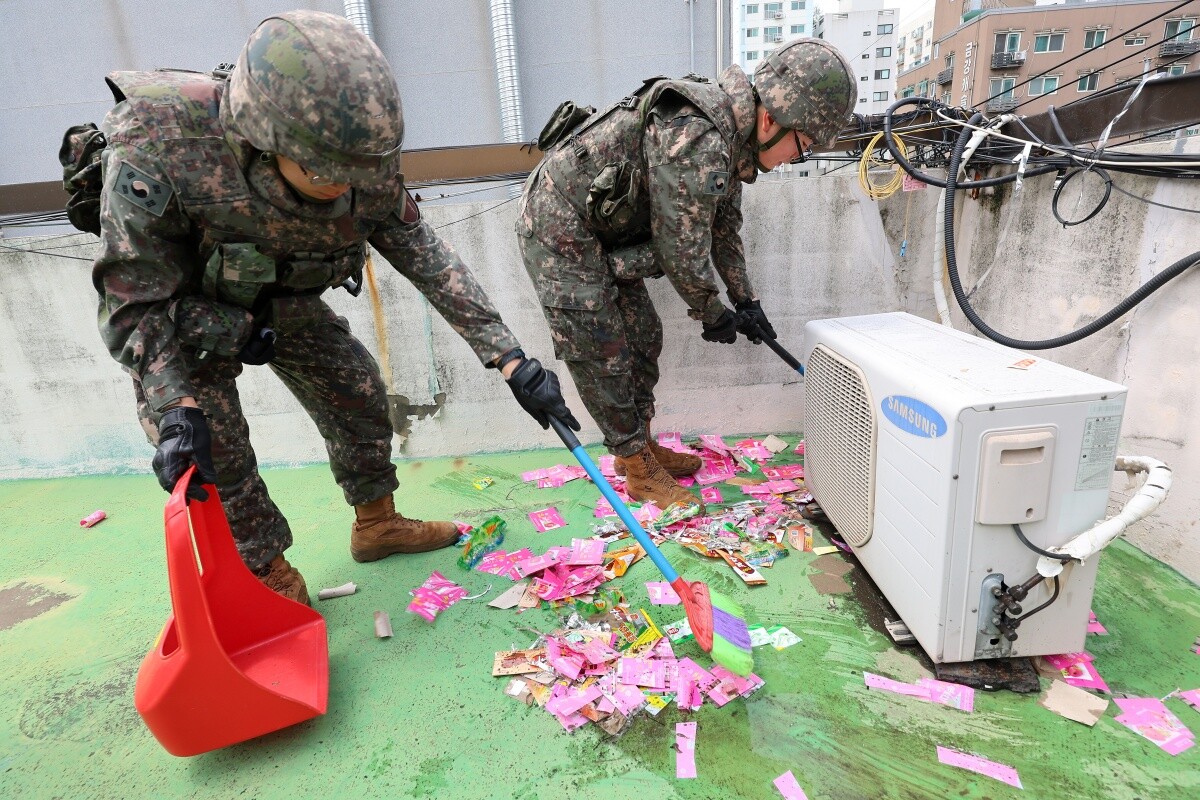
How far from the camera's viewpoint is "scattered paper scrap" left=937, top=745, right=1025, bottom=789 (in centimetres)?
136

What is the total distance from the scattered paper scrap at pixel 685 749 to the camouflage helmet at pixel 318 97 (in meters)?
1.64

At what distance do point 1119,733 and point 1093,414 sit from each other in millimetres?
812

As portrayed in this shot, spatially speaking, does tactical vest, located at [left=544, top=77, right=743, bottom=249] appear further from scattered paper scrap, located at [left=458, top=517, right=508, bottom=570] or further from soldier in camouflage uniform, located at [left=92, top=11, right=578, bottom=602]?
scattered paper scrap, located at [left=458, top=517, right=508, bottom=570]

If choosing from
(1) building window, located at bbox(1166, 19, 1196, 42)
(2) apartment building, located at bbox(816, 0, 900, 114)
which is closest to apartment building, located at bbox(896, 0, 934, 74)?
(2) apartment building, located at bbox(816, 0, 900, 114)

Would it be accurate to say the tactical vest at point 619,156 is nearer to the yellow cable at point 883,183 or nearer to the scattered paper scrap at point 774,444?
the yellow cable at point 883,183

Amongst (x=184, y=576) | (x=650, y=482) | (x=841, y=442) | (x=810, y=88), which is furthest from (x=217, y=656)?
(x=810, y=88)

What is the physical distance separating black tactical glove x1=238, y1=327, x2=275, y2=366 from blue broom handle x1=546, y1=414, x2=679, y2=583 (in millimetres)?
907

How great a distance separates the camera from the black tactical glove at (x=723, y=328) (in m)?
2.51

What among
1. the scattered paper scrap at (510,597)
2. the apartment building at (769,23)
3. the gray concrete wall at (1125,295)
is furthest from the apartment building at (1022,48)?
the scattered paper scrap at (510,597)

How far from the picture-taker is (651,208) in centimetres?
221

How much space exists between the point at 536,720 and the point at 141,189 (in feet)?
5.65

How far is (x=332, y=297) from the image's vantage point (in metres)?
3.26

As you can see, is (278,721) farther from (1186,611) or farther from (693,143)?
(1186,611)

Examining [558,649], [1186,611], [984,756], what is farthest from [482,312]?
[1186,611]
